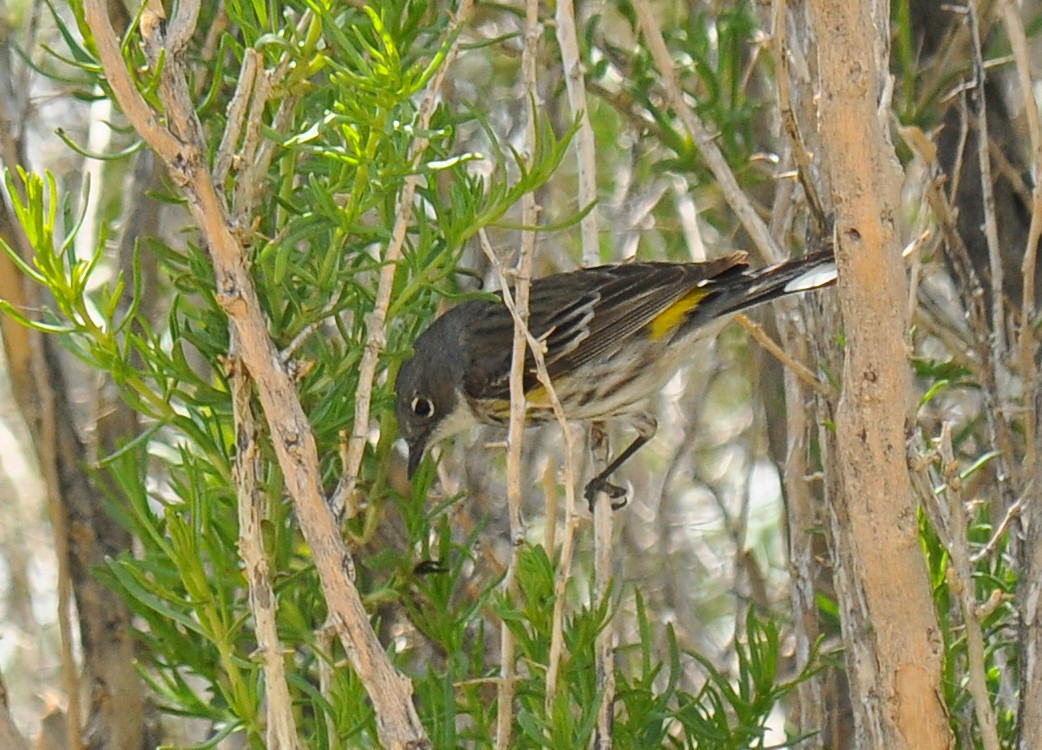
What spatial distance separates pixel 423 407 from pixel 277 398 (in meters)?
1.80

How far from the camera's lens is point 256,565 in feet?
6.72

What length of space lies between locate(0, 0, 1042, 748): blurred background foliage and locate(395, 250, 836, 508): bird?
17 centimetres

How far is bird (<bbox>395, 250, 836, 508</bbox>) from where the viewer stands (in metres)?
3.84

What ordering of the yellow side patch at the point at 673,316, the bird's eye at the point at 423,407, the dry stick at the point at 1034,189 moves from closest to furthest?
the dry stick at the point at 1034,189 → the bird's eye at the point at 423,407 → the yellow side patch at the point at 673,316

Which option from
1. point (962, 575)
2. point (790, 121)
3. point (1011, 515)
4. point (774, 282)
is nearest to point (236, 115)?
point (790, 121)

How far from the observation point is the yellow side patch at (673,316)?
4129mm

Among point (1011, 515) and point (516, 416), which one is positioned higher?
point (516, 416)

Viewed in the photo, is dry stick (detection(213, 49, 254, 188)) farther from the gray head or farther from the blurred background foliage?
the gray head

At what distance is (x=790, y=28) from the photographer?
8.96 ft

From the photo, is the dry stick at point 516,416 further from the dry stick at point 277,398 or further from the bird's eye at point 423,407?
the bird's eye at point 423,407

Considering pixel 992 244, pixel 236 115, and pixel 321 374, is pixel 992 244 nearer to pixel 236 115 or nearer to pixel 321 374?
pixel 321 374

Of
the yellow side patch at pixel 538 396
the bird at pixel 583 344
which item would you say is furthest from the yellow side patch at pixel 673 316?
the yellow side patch at pixel 538 396

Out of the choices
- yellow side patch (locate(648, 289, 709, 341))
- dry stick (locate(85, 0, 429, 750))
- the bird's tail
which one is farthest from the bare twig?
yellow side patch (locate(648, 289, 709, 341))

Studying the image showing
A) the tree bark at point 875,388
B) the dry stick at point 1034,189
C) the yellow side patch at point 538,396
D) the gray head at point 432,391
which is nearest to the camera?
the tree bark at point 875,388
